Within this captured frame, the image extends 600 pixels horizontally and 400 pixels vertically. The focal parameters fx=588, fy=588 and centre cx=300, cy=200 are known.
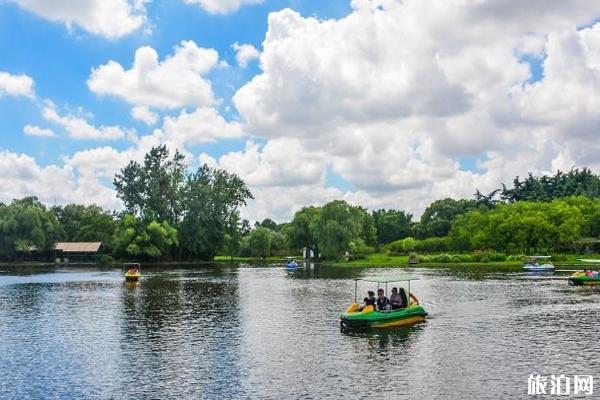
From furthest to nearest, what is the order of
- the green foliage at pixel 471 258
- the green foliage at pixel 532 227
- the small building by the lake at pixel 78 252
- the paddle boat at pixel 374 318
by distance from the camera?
the small building by the lake at pixel 78 252 → the green foliage at pixel 532 227 → the green foliage at pixel 471 258 → the paddle boat at pixel 374 318

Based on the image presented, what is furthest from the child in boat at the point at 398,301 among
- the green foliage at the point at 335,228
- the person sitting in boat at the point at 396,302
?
the green foliage at the point at 335,228

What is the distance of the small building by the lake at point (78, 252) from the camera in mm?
161750

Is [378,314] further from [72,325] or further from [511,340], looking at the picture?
[72,325]

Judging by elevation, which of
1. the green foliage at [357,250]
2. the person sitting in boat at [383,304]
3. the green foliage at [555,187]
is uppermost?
the green foliage at [555,187]

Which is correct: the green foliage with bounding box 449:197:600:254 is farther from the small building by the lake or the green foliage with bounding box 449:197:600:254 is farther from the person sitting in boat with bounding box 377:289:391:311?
the small building by the lake

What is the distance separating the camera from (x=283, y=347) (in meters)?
35.0

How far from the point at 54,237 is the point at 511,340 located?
A: 495 ft

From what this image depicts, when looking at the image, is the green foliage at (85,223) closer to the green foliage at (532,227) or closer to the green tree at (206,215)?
the green tree at (206,215)

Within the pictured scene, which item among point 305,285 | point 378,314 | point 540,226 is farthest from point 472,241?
point 378,314

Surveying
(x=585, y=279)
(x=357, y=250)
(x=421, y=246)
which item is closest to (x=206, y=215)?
(x=357, y=250)

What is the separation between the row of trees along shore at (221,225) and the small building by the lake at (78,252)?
8.34ft

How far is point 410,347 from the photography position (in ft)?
113

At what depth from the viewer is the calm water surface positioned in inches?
1030

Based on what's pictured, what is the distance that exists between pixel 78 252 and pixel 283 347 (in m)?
142
